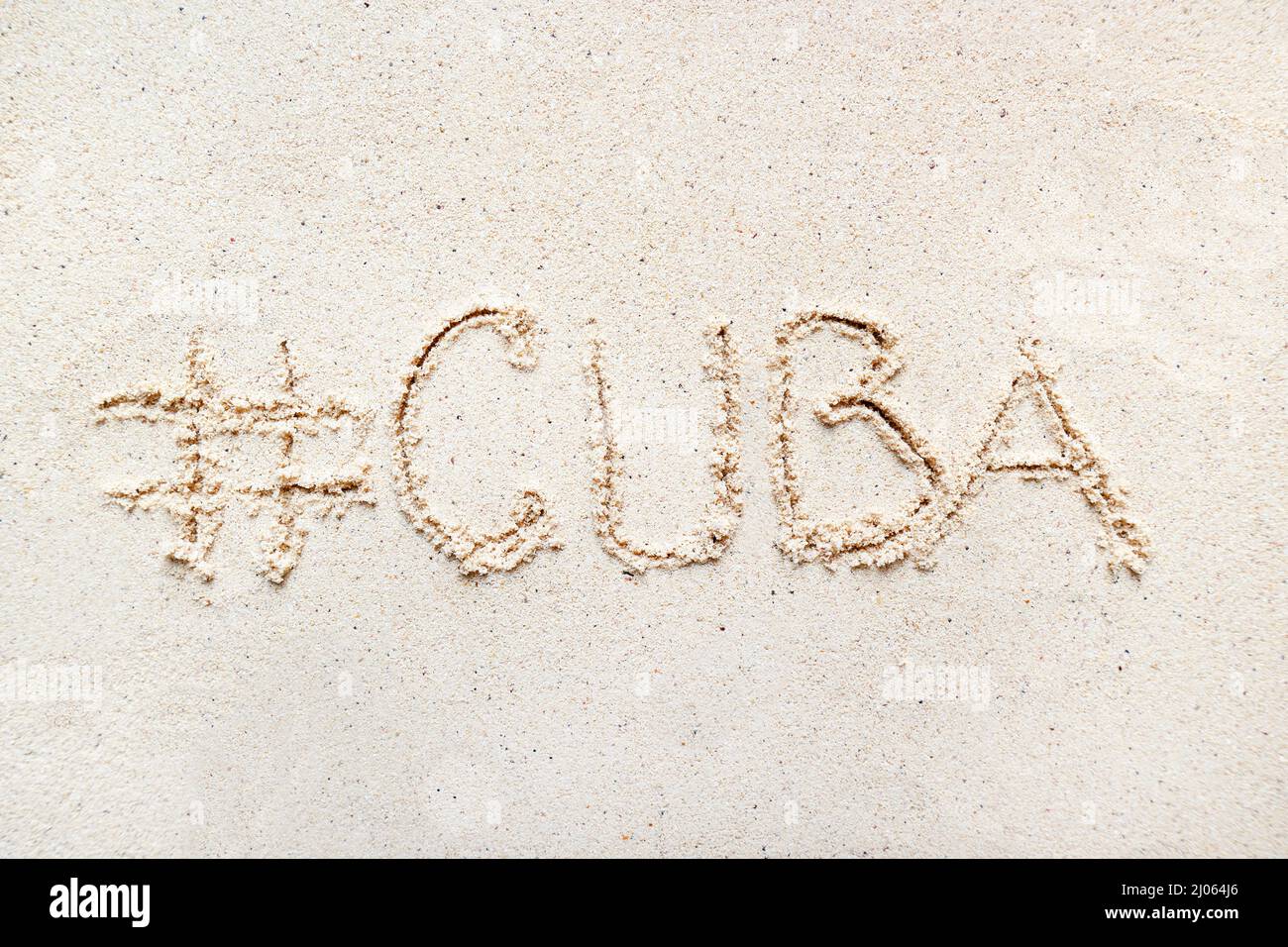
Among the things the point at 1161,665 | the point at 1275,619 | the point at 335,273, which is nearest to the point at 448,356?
the point at 335,273

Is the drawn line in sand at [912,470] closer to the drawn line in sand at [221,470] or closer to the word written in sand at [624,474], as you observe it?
the word written in sand at [624,474]

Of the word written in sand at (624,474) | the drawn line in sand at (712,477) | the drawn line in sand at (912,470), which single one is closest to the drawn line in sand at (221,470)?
the word written in sand at (624,474)

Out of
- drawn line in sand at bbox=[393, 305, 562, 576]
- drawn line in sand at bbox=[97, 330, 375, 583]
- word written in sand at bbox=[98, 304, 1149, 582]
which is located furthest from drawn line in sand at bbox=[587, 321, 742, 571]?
drawn line in sand at bbox=[97, 330, 375, 583]

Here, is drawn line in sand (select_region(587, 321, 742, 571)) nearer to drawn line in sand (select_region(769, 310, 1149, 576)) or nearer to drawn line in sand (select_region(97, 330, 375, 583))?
drawn line in sand (select_region(769, 310, 1149, 576))

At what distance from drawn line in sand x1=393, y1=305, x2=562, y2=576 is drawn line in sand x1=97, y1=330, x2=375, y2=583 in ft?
0.24

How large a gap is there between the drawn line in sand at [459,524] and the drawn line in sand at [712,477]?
0.36 feet

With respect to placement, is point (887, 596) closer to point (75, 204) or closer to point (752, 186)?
point (752, 186)

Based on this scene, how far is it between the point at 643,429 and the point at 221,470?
77 cm

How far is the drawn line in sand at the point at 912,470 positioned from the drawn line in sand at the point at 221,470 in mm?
764

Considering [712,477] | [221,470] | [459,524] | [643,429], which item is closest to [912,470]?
[712,477]

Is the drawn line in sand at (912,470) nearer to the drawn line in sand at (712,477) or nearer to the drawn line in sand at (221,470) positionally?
the drawn line in sand at (712,477)

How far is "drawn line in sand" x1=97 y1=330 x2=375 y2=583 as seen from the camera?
1.41 metres

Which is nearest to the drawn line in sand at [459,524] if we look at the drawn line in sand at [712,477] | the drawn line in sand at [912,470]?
the drawn line in sand at [712,477]

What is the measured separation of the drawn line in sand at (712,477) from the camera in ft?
4.66
